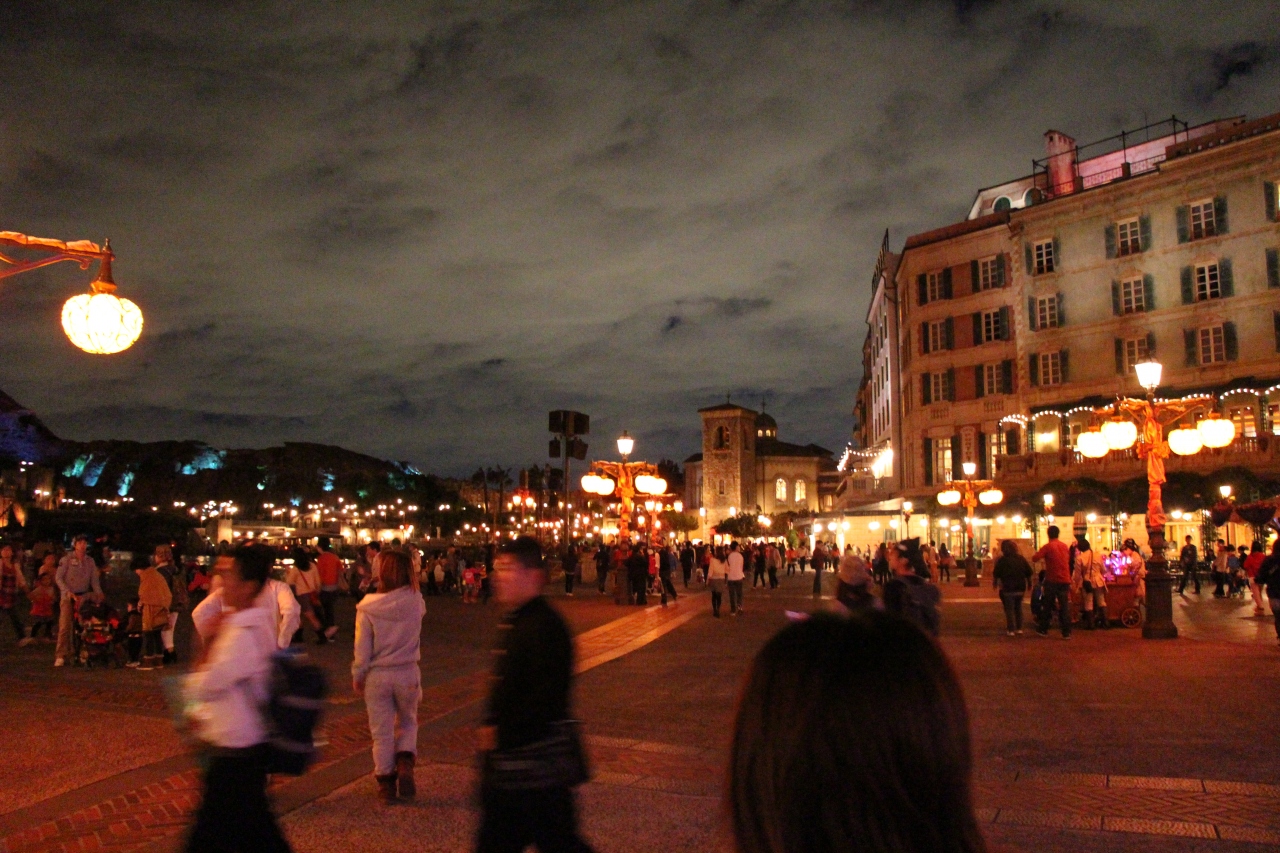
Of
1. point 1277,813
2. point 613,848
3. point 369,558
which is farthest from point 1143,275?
point 613,848

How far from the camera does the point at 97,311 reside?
809 cm

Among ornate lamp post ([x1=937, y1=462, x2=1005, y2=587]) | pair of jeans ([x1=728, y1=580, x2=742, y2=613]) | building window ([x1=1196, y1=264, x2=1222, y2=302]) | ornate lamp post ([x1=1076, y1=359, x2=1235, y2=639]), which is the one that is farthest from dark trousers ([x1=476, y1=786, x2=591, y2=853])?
building window ([x1=1196, y1=264, x2=1222, y2=302])

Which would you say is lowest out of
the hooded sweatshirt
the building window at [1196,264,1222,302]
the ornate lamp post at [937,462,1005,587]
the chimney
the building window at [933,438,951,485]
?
the hooded sweatshirt

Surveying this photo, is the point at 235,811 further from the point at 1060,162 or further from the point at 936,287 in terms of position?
the point at 1060,162

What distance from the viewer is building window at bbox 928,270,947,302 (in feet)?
136

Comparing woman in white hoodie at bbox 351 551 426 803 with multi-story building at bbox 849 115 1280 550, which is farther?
multi-story building at bbox 849 115 1280 550

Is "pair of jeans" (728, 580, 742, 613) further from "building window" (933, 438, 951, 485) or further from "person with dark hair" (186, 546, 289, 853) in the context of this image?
"building window" (933, 438, 951, 485)

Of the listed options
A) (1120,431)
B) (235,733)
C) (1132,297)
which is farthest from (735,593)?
(1132,297)

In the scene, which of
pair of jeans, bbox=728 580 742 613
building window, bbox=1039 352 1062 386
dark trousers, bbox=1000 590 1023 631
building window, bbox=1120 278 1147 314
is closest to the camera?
dark trousers, bbox=1000 590 1023 631

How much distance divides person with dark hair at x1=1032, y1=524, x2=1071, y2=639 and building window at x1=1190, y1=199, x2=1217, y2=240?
2199cm

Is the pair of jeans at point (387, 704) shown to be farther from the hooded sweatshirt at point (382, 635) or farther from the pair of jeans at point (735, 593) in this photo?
the pair of jeans at point (735, 593)

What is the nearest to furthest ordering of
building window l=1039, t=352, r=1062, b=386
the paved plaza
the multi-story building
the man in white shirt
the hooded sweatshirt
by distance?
1. the paved plaza
2. the hooded sweatshirt
3. the man in white shirt
4. the multi-story building
5. building window l=1039, t=352, r=1062, b=386

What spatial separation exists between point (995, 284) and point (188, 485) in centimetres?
10241

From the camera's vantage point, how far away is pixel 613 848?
545 cm
